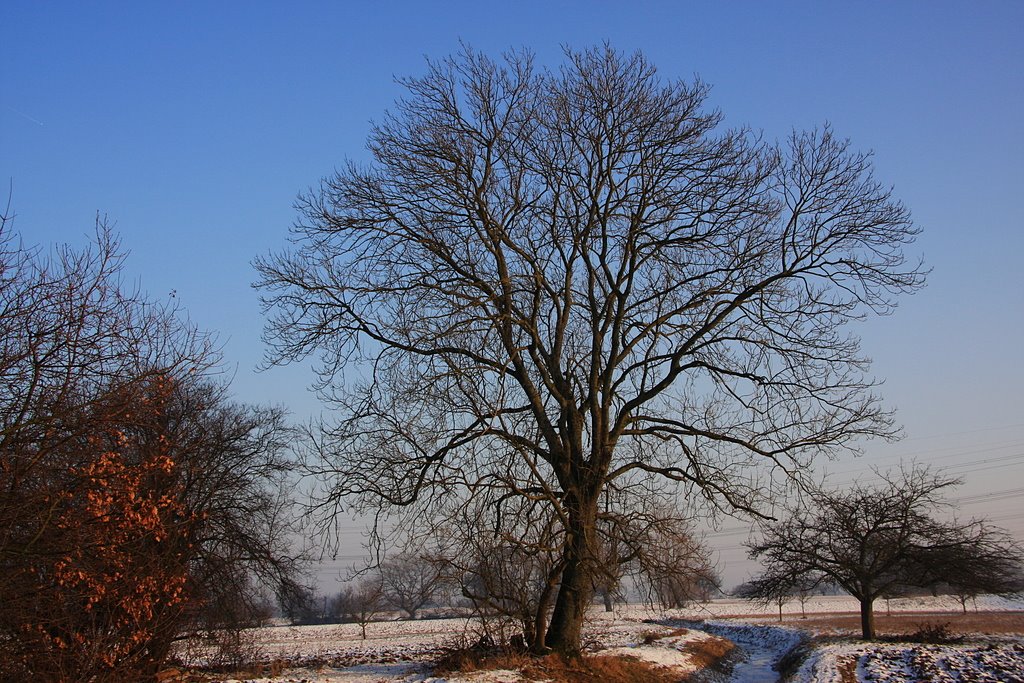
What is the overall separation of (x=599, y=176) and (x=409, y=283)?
4.76 m

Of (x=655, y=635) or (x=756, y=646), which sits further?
(x=756, y=646)

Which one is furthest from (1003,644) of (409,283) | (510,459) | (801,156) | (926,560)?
(409,283)

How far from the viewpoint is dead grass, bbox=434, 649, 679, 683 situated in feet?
48.1

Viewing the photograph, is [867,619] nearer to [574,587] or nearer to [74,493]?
[574,587]

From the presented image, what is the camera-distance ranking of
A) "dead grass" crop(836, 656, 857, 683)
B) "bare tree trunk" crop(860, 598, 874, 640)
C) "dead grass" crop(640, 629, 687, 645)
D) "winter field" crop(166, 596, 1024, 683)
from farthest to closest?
"bare tree trunk" crop(860, 598, 874, 640) → "dead grass" crop(640, 629, 687, 645) → "dead grass" crop(836, 656, 857, 683) → "winter field" crop(166, 596, 1024, 683)

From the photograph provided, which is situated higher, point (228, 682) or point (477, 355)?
point (477, 355)

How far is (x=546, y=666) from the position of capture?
15.0 meters

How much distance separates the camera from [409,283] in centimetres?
1586

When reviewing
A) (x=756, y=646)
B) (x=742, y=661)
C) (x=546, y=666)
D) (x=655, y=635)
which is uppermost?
(x=546, y=666)

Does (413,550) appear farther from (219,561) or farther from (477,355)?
(219,561)

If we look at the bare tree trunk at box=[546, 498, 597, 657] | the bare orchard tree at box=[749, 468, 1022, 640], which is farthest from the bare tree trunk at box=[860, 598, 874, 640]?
the bare tree trunk at box=[546, 498, 597, 657]

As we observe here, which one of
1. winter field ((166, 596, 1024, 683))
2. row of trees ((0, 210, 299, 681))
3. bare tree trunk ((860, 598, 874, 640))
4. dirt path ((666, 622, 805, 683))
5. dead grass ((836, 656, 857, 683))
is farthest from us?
bare tree trunk ((860, 598, 874, 640))

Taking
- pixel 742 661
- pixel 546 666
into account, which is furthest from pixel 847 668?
pixel 546 666

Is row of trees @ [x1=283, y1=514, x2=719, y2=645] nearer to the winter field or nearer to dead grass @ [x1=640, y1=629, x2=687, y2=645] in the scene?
the winter field
